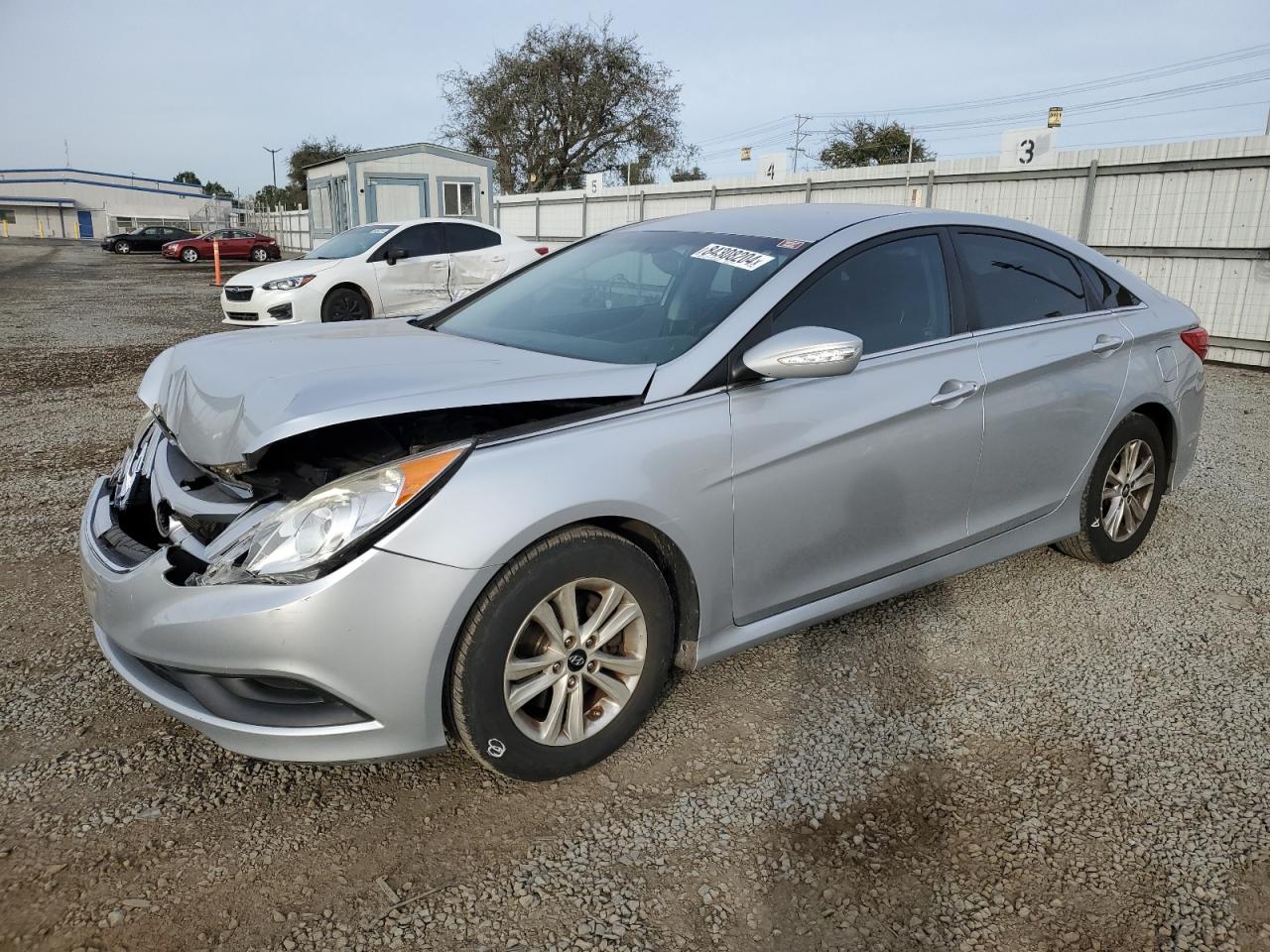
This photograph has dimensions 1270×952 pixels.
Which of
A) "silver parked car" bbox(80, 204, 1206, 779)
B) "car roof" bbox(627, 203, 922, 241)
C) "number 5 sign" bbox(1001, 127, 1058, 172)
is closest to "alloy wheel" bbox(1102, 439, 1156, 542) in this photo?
"silver parked car" bbox(80, 204, 1206, 779)

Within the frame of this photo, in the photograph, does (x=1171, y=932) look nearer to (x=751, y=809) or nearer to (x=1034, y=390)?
(x=751, y=809)

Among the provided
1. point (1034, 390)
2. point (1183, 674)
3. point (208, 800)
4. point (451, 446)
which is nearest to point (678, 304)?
point (451, 446)

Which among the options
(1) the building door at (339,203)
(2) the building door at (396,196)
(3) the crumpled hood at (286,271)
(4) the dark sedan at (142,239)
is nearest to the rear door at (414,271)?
(3) the crumpled hood at (286,271)

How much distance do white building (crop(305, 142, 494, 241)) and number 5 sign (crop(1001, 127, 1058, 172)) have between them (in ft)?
52.4

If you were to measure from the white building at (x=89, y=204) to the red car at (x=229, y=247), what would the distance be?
34713 millimetres

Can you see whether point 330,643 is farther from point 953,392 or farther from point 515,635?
point 953,392

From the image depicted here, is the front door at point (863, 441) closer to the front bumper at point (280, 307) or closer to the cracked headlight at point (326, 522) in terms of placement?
the cracked headlight at point (326, 522)

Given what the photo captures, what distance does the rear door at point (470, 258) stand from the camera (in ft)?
39.7

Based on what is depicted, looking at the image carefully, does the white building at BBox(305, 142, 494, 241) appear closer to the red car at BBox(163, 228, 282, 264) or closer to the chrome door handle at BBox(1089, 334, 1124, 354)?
the red car at BBox(163, 228, 282, 264)

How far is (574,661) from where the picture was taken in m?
2.46

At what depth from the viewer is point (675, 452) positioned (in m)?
2.55

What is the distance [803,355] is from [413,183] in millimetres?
24884

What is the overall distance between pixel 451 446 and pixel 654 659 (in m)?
0.86

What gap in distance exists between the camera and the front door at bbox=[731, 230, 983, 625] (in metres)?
2.75
